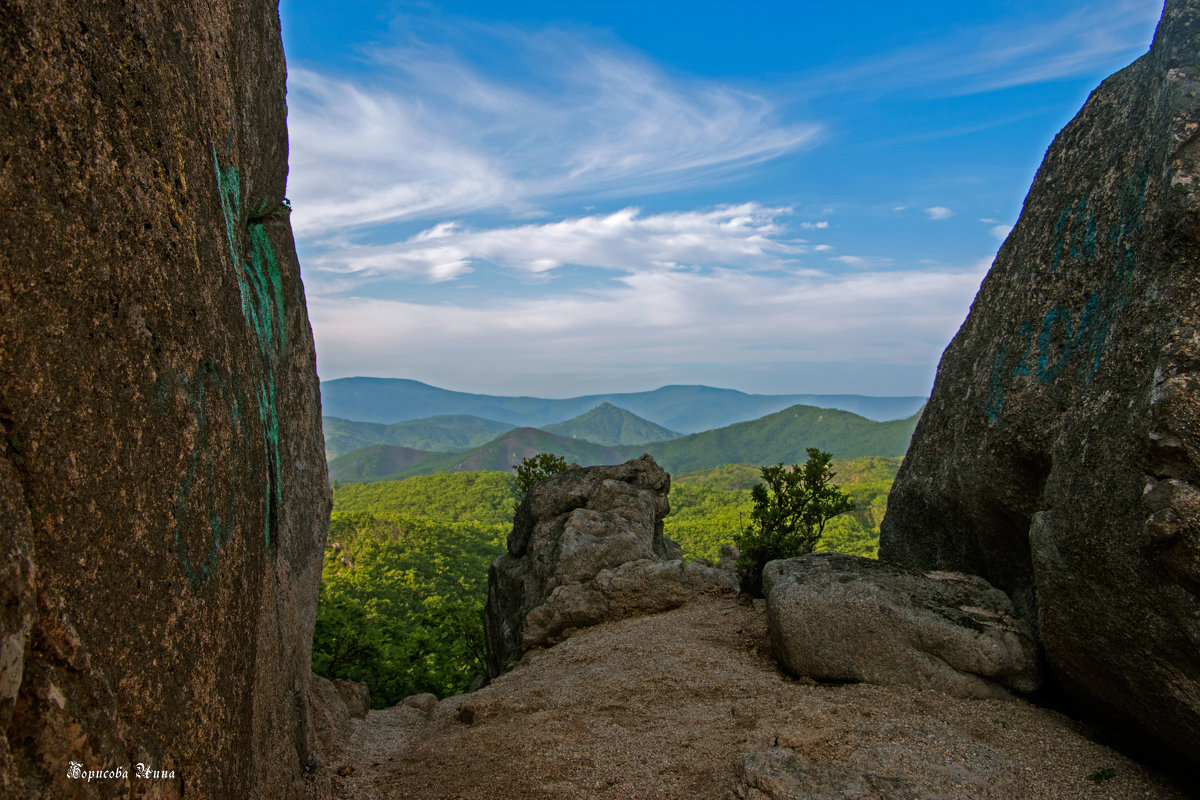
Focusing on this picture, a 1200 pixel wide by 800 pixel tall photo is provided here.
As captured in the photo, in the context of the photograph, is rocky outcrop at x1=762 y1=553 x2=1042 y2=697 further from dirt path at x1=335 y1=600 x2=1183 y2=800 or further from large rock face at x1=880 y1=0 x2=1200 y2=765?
large rock face at x1=880 y1=0 x2=1200 y2=765

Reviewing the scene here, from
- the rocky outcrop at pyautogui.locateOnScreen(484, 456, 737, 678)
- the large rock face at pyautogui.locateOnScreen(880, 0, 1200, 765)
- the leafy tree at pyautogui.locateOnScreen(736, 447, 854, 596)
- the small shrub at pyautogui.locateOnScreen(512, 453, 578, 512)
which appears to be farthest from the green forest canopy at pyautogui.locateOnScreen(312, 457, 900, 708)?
the large rock face at pyautogui.locateOnScreen(880, 0, 1200, 765)

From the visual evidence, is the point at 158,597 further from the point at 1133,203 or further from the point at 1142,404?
the point at 1133,203

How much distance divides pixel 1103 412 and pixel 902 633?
332cm

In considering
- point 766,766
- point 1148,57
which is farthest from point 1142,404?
point 1148,57

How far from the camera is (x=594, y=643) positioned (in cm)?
1110

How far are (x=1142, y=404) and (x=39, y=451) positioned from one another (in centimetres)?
780

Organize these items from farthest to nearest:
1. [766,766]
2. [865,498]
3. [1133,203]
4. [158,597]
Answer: [865,498] → [1133,203] → [766,766] → [158,597]

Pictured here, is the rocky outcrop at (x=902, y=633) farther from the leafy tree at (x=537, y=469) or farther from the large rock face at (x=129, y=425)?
the leafy tree at (x=537, y=469)

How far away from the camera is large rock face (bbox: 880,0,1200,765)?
5.53 meters

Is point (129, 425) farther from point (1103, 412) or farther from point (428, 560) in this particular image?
point (428, 560)

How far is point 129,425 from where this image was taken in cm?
375

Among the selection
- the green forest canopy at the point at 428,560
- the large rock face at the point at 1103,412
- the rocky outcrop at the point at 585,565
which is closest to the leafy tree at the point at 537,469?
the rocky outcrop at the point at 585,565

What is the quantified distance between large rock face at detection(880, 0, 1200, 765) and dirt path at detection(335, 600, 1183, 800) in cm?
97

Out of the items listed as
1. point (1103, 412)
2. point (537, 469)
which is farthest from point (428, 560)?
point (1103, 412)
